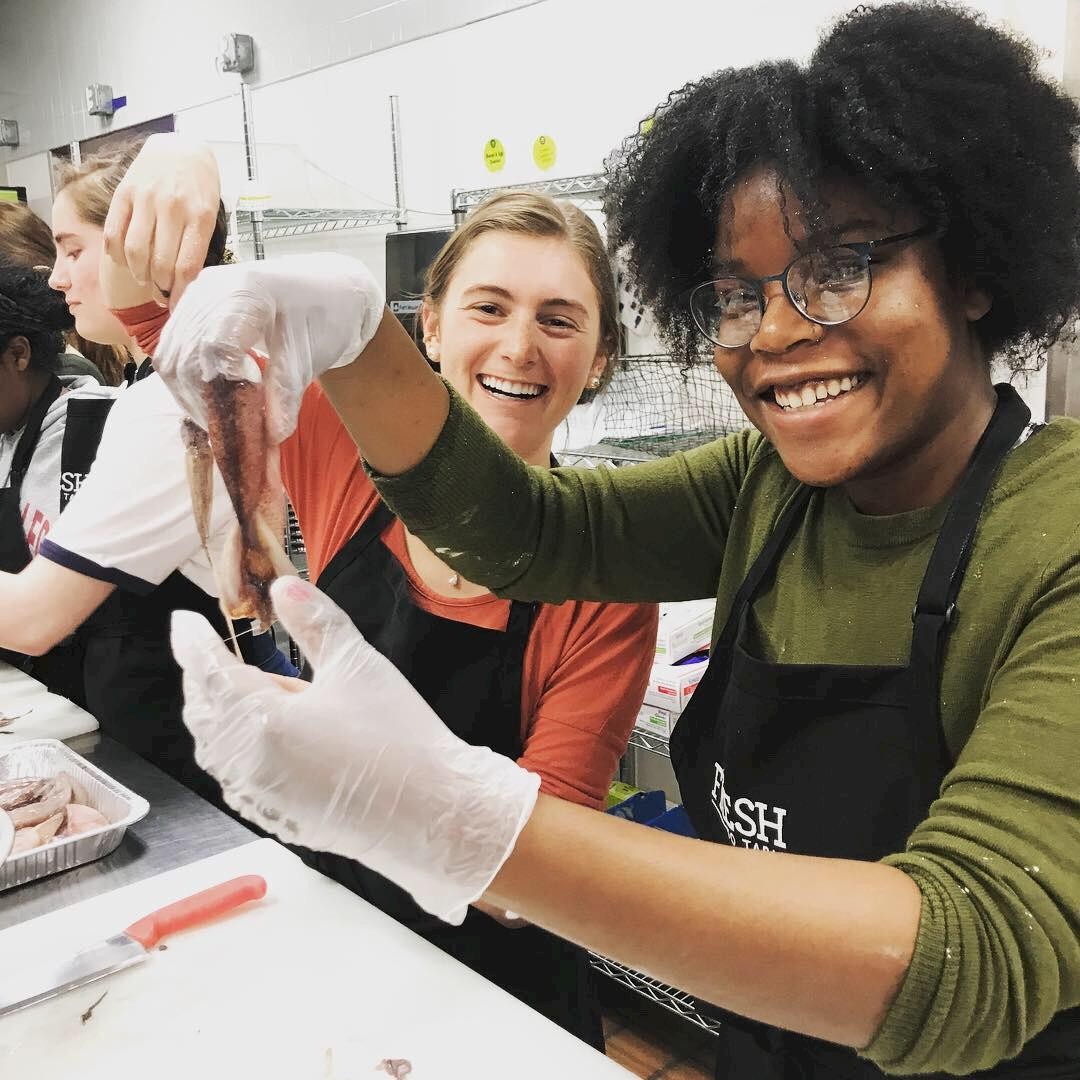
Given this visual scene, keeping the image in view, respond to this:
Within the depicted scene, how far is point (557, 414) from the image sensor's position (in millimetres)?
1594

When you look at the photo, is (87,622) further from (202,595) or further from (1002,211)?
(1002,211)

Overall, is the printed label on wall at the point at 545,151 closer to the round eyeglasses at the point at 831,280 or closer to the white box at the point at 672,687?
the white box at the point at 672,687

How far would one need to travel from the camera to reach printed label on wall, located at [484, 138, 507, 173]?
3.43 metres

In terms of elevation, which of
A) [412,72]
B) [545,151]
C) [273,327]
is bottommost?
[273,327]

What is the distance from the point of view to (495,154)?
11.3 ft

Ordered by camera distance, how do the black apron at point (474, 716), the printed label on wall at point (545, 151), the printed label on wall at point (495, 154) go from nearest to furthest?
the black apron at point (474, 716), the printed label on wall at point (545, 151), the printed label on wall at point (495, 154)

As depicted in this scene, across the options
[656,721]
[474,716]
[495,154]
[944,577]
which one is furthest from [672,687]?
[495,154]

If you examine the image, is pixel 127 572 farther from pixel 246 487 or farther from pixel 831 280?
pixel 831 280

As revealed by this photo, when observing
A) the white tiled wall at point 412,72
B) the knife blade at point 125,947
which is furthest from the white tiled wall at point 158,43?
the knife blade at point 125,947

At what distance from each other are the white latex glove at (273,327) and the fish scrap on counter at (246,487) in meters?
0.01

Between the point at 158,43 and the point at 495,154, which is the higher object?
the point at 158,43

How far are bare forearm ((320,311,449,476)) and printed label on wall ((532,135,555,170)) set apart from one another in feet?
7.88

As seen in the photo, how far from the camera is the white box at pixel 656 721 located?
2289mm

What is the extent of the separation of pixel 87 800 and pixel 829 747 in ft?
3.86
